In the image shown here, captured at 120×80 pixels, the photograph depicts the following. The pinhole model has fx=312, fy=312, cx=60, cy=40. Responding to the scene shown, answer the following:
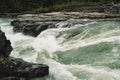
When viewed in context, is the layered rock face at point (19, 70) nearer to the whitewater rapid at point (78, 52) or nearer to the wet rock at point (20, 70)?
the wet rock at point (20, 70)

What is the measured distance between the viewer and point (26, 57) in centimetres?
1819

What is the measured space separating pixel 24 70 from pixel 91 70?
308 cm

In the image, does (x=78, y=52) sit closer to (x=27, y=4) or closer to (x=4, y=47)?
(x=4, y=47)

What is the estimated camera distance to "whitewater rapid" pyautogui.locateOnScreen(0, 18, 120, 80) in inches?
553

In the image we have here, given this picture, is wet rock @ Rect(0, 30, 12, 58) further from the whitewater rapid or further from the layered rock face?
the layered rock face

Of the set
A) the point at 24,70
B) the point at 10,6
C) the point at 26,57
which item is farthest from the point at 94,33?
the point at 10,6

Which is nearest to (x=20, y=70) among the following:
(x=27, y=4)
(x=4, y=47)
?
(x=4, y=47)

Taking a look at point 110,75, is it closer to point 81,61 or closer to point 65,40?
point 81,61

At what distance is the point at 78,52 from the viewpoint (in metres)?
19.1

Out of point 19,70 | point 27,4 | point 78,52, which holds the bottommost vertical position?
point 27,4

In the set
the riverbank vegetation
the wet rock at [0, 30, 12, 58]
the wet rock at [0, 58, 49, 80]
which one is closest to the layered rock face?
the wet rock at [0, 58, 49, 80]

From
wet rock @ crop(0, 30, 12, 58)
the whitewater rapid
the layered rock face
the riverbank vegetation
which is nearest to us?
the layered rock face

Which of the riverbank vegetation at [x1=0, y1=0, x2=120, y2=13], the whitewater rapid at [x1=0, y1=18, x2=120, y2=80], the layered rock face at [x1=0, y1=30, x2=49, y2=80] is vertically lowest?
the riverbank vegetation at [x1=0, y1=0, x2=120, y2=13]

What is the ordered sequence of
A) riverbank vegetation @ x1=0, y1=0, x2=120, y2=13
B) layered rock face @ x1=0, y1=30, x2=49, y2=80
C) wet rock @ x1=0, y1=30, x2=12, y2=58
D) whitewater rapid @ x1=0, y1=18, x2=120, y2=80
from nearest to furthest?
1. layered rock face @ x1=0, y1=30, x2=49, y2=80
2. whitewater rapid @ x1=0, y1=18, x2=120, y2=80
3. wet rock @ x1=0, y1=30, x2=12, y2=58
4. riverbank vegetation @ x1=0, y1=0, x2=120, y2=13
